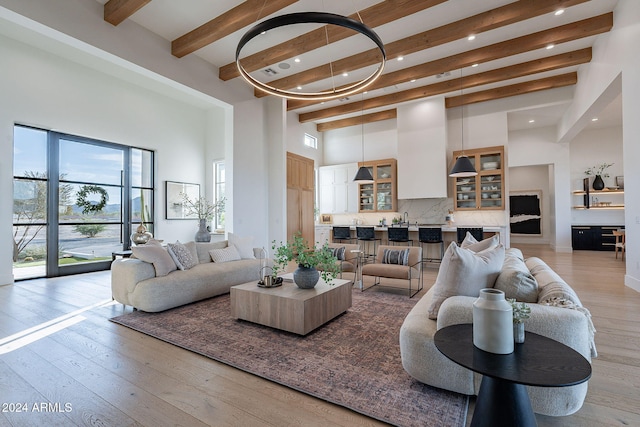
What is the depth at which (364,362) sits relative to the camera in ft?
7.77

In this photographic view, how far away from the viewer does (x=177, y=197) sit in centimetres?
817

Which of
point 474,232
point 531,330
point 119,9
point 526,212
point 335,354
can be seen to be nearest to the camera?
point 531,330

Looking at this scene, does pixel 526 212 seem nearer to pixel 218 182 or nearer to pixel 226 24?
pixel 218 182

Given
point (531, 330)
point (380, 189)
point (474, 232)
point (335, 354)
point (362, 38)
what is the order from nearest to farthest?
point (531, 330)
point (335, 354)
point (362, 38)
point (474, 232)
point (380, 189)

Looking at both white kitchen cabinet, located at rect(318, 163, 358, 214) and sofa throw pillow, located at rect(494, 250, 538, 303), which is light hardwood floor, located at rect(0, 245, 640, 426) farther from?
white kitchen cabinet, located at rect(318, 163, 358, 214)

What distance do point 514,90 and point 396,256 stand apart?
5.37m

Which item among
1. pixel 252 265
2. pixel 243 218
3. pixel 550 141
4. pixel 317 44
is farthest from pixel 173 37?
pixel 550 141

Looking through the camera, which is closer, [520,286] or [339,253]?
[520,286]

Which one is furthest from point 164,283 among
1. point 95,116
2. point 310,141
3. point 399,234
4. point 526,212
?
point 526,212

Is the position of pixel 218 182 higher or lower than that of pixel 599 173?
lower

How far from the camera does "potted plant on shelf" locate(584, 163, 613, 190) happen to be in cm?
878

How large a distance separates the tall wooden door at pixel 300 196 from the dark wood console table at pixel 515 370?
6355 mm

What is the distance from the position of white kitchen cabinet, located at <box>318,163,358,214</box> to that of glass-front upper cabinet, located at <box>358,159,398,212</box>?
323mm

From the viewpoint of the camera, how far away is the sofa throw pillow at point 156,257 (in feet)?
12.2
